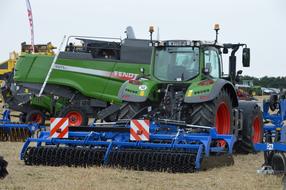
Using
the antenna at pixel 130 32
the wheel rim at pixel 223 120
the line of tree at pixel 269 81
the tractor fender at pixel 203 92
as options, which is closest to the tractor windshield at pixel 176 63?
the tractor fender at pixel 203 92

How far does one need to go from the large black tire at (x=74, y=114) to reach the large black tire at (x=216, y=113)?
6.66 metres

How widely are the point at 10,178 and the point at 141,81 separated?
346 cm

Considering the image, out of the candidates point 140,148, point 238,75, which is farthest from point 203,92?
point 238,75

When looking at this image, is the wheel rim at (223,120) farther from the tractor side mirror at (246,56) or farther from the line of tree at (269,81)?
the line of tree at (269,81)

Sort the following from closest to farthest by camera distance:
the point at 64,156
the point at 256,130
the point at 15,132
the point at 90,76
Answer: the point at 64,156, the point at 256,130, the point at 15,132, the point at 90,76

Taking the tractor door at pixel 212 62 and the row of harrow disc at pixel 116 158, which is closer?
the row of harrow disc at pixel 116 158

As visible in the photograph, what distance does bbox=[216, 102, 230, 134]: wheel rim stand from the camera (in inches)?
391

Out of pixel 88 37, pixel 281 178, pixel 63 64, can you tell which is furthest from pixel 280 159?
pixel 63 64

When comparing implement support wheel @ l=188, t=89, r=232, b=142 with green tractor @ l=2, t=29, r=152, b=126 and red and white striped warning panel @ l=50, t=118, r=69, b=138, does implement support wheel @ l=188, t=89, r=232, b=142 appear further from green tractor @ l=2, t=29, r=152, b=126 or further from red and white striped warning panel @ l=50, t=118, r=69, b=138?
green tractor @ l=2, t=29, r=152, b=126

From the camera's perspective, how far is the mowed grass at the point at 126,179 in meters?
6.67

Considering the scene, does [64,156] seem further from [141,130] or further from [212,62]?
[212,62]

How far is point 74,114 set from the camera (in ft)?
53.0

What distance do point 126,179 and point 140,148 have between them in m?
1.48

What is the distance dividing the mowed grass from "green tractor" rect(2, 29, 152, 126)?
7508 millimetres
